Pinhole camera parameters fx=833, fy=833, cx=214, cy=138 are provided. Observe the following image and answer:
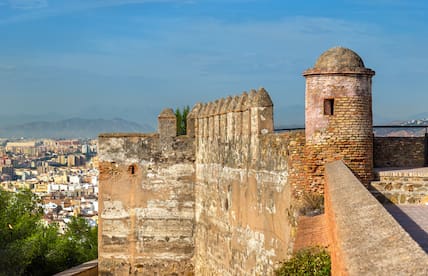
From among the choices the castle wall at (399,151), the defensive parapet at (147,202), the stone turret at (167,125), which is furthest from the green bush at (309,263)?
the stone turret at (167,125)

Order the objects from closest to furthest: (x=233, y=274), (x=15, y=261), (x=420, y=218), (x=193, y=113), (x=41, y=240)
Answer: (x=420, y=218)
(x=233, y=274)
(x=193, y=113)
(x=15, y=261)
(x=41, y=240)

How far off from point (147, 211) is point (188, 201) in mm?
1176

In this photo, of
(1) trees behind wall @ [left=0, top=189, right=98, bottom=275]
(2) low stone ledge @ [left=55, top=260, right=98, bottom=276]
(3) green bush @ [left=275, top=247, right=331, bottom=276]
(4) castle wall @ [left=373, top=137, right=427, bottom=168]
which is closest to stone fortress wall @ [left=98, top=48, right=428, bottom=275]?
(4) castle wall @ [left=373, top=137, right=427, bottom=168]

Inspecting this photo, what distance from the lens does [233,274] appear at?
691 inches

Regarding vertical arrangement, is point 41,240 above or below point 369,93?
below

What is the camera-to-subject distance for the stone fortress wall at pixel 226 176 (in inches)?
495

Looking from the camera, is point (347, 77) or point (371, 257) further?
point (347, 77)

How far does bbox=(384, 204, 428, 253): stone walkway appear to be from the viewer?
8234 millimetres

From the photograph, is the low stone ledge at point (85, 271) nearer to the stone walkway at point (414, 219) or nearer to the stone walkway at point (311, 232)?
the stone walkway at point (311, 232)

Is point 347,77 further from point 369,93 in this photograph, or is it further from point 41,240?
point 41,240

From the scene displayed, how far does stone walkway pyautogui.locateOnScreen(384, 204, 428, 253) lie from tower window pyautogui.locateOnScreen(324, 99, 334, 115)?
5.55 feet

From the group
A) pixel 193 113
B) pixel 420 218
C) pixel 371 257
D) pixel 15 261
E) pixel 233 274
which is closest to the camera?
pixel 371 257

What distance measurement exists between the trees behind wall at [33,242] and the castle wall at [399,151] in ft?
43.2

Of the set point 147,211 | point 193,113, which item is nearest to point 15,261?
point 147,211
